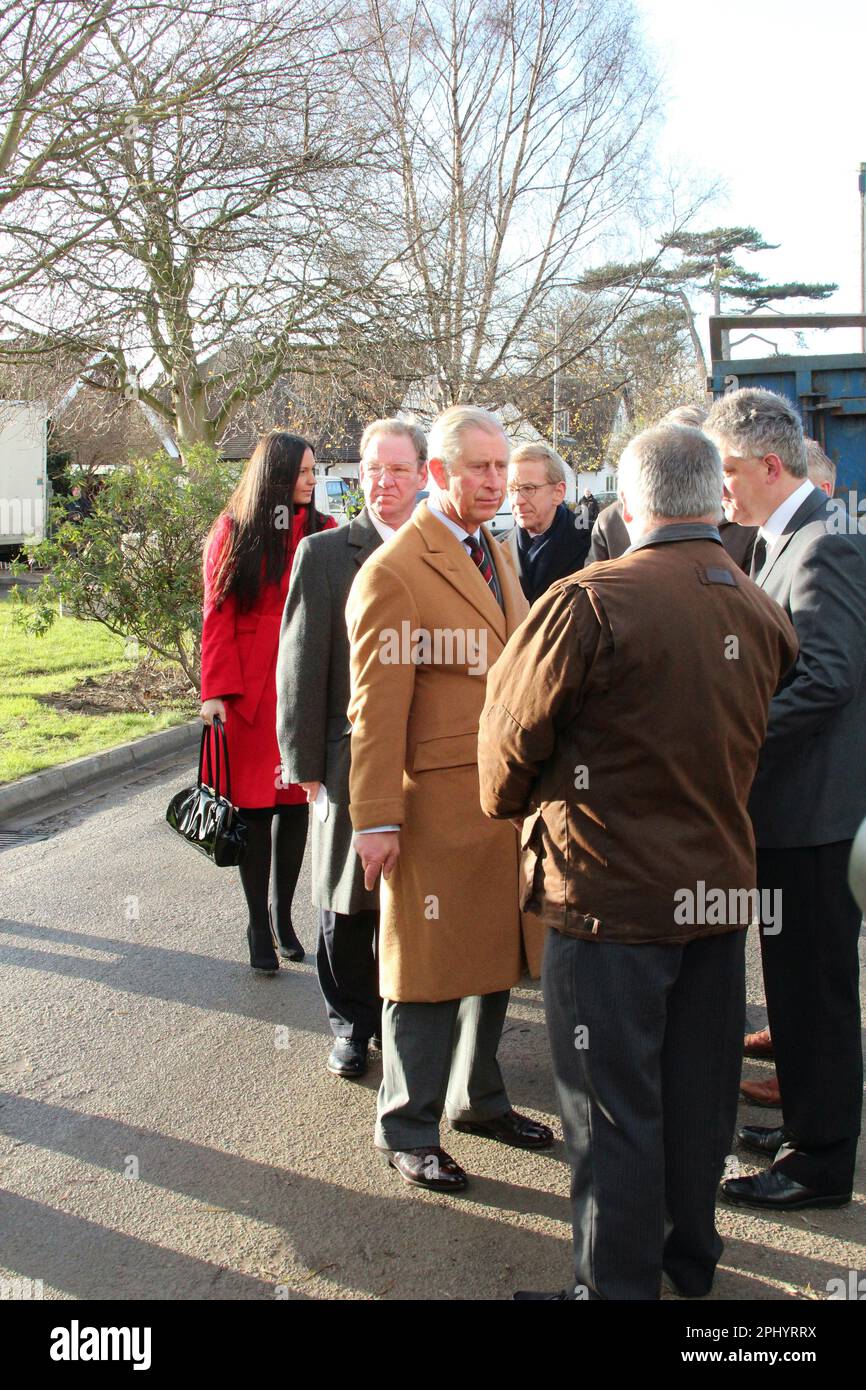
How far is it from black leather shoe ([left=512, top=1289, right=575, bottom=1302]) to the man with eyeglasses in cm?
328

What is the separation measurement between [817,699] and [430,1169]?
5.46 ft

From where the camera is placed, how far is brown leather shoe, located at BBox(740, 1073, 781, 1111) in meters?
4.00

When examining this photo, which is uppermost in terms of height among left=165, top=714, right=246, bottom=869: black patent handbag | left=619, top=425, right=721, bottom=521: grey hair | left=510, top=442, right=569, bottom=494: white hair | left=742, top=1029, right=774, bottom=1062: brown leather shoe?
left=510, top=442, right=569, bottom=494: white hair

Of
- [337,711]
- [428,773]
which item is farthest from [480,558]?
[337,711]

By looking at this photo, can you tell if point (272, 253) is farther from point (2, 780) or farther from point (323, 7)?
point (2, 780)

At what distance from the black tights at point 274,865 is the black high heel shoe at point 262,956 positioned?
0.02 meters

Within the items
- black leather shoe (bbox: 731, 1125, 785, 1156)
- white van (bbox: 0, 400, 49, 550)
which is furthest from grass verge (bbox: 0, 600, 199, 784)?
white van (bbox: 0, 400, 49, 550)

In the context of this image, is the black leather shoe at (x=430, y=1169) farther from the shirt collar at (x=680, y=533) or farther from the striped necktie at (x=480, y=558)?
the shirt collar at (x=680, y=533)

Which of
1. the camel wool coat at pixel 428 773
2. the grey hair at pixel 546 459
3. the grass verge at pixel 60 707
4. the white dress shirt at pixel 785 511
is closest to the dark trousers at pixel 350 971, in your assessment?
the camel wool coat at pixel 428 773

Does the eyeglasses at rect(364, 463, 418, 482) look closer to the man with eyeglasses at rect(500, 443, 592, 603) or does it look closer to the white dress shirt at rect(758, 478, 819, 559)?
the white dress shirt at rect(758, 478, 819, 559)

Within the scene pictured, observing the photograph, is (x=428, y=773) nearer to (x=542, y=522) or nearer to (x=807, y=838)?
(x=807, y=838)

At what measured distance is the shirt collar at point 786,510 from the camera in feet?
11.3

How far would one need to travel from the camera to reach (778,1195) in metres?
3.38

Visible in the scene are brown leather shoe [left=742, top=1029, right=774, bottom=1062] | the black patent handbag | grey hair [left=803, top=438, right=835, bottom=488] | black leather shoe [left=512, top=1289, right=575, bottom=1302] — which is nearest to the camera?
black leather shoe [left=512, top=1289, right=575, bottom=1302]
